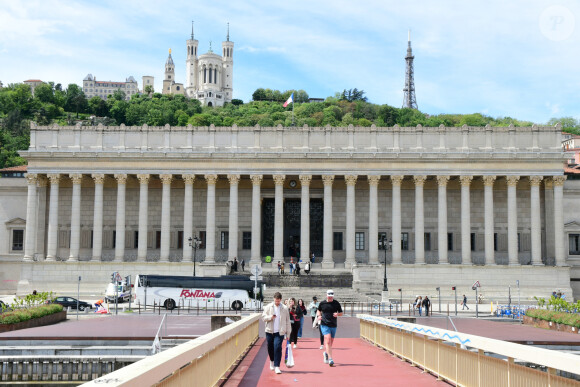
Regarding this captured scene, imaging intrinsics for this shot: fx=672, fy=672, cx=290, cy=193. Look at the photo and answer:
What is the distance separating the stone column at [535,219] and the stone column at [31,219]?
4905cm

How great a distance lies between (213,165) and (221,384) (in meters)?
52.6

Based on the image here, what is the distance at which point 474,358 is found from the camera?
45.1ft

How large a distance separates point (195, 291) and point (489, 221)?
1178 inches

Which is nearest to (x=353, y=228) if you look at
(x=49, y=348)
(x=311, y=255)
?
(x=311, y=255)

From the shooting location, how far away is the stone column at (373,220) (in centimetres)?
6569

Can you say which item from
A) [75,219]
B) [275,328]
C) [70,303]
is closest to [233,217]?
[75,219]

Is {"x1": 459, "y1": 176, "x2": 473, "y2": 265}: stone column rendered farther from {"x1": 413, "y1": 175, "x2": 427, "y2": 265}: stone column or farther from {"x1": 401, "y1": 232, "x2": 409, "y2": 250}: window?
{"x1": 401, "y1": 232, "x2": 409, "y2": 250}: window

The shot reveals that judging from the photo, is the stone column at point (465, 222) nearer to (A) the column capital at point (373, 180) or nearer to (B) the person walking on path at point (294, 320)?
(A) the column capital at point (373, 180)

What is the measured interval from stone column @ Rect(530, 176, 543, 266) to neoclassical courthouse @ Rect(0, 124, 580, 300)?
0.12 meters

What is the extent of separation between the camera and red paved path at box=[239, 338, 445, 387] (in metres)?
15.9

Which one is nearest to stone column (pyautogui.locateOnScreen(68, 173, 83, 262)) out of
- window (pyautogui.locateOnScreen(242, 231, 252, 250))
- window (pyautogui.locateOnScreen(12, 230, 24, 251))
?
window (pyautogui.locateOnScreen(12, 230, 24, 251))

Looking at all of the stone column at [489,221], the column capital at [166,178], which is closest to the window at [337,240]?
the stone column at [489,221]

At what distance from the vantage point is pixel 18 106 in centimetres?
17788

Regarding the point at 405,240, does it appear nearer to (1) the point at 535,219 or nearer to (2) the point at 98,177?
(1) the point at 535,219
